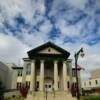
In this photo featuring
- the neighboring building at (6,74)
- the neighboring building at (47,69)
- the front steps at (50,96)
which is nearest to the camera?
the front steps at (50,96)

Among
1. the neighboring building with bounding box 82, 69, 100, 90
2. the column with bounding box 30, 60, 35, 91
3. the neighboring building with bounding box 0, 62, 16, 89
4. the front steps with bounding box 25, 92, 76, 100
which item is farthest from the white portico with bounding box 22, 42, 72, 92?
the neighboring building with bounding box 82, 69, 100, 90

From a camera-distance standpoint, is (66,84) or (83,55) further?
(66,84)

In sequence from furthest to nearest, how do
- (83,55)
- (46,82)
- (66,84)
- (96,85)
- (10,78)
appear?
(96,85) → (10,78) → (46,82) → (66,84) → (83,55)

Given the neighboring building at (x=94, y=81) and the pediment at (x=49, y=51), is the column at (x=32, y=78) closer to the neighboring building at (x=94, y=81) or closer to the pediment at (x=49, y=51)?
the pediment at (x=49, y=51)

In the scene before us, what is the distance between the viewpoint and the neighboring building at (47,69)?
47.2m

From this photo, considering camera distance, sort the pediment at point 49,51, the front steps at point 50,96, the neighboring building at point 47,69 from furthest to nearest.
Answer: the pediment at point 49,51 < the neighboring building at point 47,69 < the front steps at point 50,96

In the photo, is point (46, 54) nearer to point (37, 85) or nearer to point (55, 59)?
point (55, 59)

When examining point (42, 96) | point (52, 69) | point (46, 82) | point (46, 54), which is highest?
point (46, 54)

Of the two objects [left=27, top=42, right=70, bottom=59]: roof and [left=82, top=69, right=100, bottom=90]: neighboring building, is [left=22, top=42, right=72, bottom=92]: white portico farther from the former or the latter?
[left=82, top=69, right=100, bottom=90]: neighboring building

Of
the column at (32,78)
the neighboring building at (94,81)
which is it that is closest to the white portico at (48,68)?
the column at (32,78)

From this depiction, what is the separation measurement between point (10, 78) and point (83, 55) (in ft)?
134

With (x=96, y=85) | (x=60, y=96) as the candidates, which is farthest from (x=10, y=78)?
(x=96, y=85)

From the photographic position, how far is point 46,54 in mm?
48938

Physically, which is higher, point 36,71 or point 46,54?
point 46,54
